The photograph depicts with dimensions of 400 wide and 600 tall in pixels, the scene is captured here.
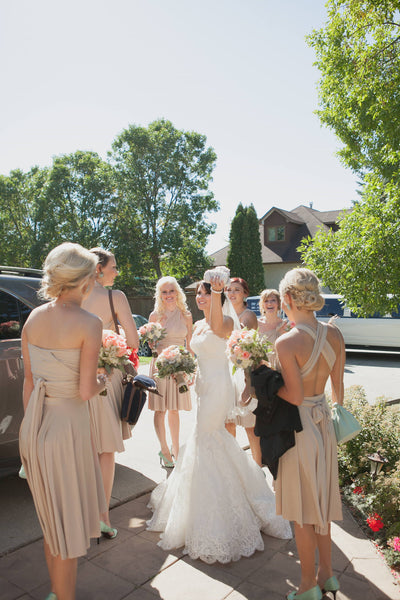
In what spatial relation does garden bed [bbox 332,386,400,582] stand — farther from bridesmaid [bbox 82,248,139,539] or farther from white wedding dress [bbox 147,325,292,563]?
bridesmaid [bbox 82,248,139,539]

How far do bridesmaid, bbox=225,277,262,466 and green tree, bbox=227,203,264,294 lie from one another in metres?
21.9

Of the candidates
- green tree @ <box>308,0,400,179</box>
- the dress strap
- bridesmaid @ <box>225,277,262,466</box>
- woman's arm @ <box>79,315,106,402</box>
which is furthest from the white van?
woman's arm @ <box>79,315,106,402</box>

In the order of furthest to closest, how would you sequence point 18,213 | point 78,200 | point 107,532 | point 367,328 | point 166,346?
point 18,213 → point 78,200 → point 367,328 → point 166,346 → point 107,532

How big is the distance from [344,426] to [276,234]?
90.6ft

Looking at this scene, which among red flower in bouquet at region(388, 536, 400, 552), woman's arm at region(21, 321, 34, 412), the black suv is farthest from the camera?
the black suv

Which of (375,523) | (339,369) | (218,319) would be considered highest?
(218,319)

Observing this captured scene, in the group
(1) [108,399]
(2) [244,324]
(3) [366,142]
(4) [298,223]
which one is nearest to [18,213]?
(4) [298,223]

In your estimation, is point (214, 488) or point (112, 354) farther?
point (214, 488)

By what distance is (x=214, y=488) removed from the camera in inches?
134

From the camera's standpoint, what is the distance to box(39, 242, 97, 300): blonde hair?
2.38 meters

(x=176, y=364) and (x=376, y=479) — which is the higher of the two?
(x=176, y=364)

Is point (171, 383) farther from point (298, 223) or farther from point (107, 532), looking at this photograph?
point (298, 223)

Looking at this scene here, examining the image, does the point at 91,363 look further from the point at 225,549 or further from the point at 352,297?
the point at 352,297

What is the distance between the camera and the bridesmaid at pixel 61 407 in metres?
2.39
